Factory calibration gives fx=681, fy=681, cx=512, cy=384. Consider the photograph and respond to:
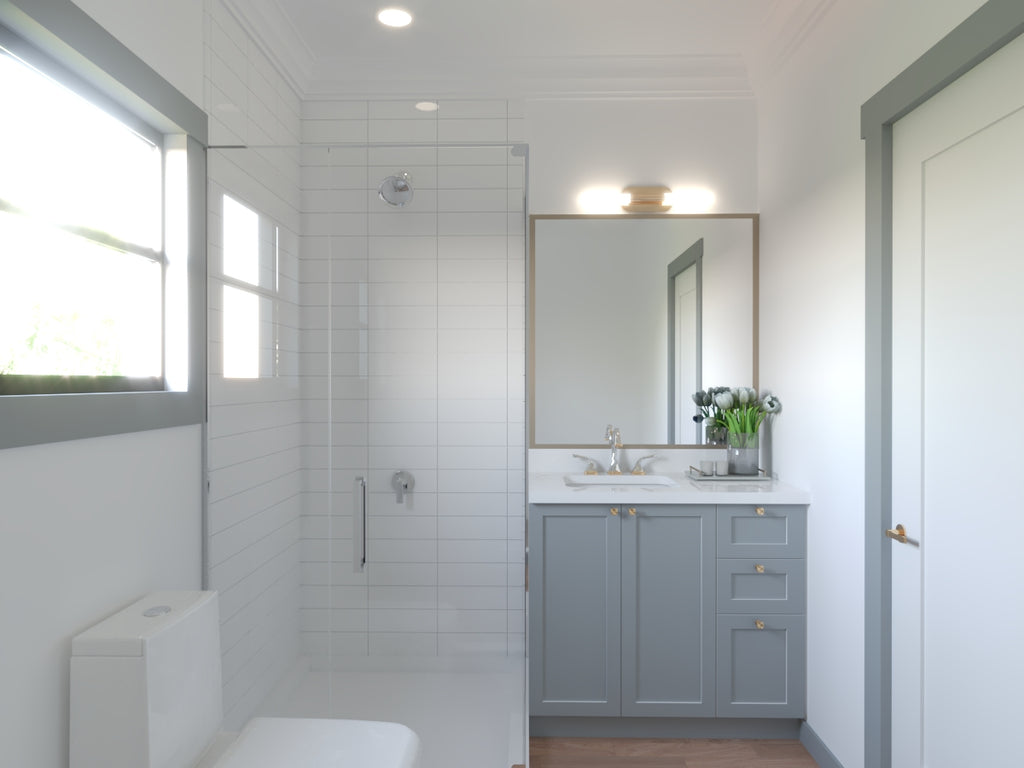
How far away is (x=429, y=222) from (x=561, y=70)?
4.61 ft

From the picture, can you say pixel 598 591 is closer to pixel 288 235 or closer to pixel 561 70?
pixel 288 235

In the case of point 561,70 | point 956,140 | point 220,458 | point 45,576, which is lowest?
point 45,576

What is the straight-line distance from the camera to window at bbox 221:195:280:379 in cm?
204

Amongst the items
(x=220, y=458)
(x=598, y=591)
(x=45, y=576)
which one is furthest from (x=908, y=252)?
(x=45, y=576)

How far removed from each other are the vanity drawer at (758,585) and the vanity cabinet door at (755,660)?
37 mm

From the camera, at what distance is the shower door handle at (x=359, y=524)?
2.02 meters

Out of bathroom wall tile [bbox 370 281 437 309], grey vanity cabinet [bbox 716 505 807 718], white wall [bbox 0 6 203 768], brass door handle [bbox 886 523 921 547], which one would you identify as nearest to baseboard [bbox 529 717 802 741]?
grey vanity cabinet [bbox 716 505 807 718]

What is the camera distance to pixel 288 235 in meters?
2.03

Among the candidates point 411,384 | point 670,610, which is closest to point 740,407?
point 670,610

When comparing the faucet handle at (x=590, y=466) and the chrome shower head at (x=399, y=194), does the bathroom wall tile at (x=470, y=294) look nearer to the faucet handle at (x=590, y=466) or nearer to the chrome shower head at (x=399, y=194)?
the chrome shower head at (x=399, y=194)

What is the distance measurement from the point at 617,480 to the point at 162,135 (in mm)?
2025

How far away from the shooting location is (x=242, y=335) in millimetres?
2049

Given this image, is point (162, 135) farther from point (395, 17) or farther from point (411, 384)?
point (395, 17)

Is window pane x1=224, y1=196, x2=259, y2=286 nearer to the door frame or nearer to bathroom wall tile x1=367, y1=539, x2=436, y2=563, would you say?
bathroom wall tile x1=367, y1=539, x2=436, y2=563
